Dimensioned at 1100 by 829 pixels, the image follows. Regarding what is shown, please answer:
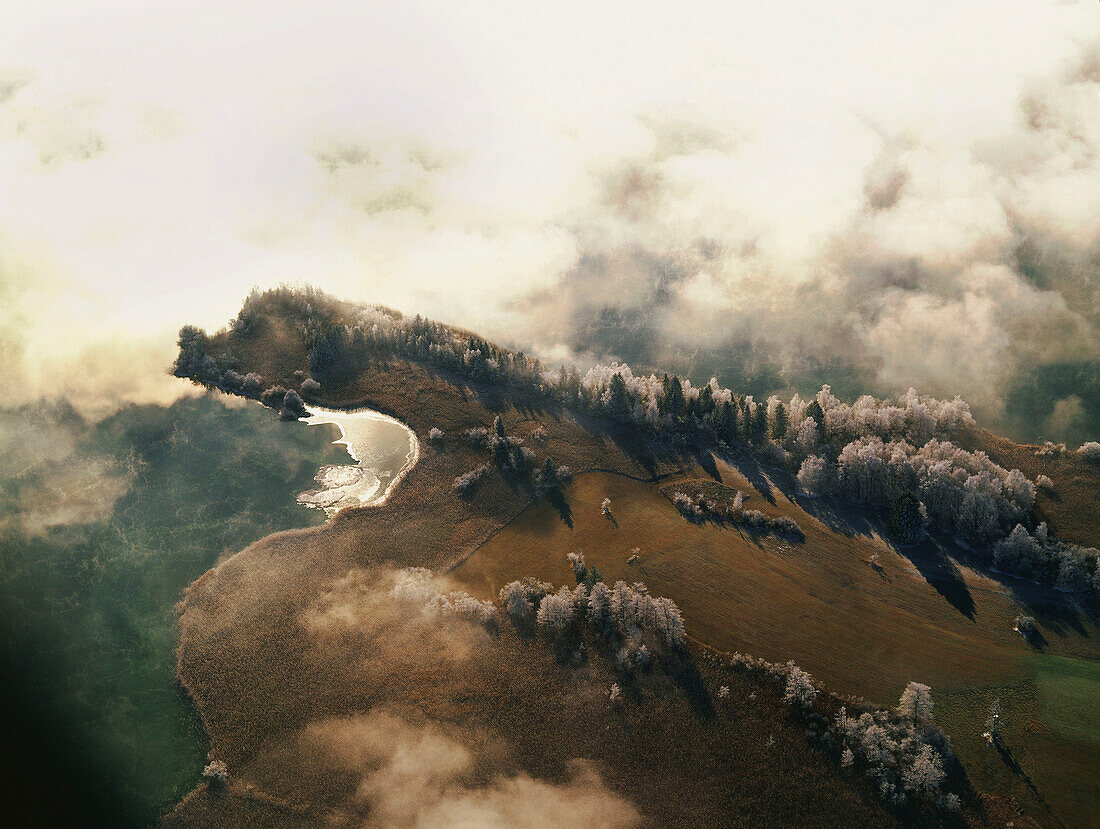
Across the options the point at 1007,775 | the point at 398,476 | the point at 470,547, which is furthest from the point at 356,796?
the point at 1007,775

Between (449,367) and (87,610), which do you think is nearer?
(87,610)

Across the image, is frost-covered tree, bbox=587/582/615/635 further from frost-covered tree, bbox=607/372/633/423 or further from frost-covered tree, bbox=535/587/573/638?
frost-covered tree, bbox=607/372/633/423

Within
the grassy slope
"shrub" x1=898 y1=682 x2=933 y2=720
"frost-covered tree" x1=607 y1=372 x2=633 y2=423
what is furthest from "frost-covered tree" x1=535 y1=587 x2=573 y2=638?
"frost-covered tree" x1=607 y1=372 x2=633 y2=423

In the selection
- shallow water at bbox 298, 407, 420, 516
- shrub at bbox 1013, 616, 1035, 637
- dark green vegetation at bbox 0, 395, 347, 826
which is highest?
shrub at bbox 1013, 616, 1035, 637

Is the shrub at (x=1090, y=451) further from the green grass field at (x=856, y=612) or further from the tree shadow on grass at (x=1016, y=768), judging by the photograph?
the tree shadow on grass at (x=1016, y=768)

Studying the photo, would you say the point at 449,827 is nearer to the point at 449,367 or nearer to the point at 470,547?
the point at 470,547

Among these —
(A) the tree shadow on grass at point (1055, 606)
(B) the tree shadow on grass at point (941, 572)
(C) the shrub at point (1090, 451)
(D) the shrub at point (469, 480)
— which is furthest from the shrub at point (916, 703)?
(C) the shrub at point (1090, 451)

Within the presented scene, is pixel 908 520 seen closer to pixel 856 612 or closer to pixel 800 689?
pixel 856 612
